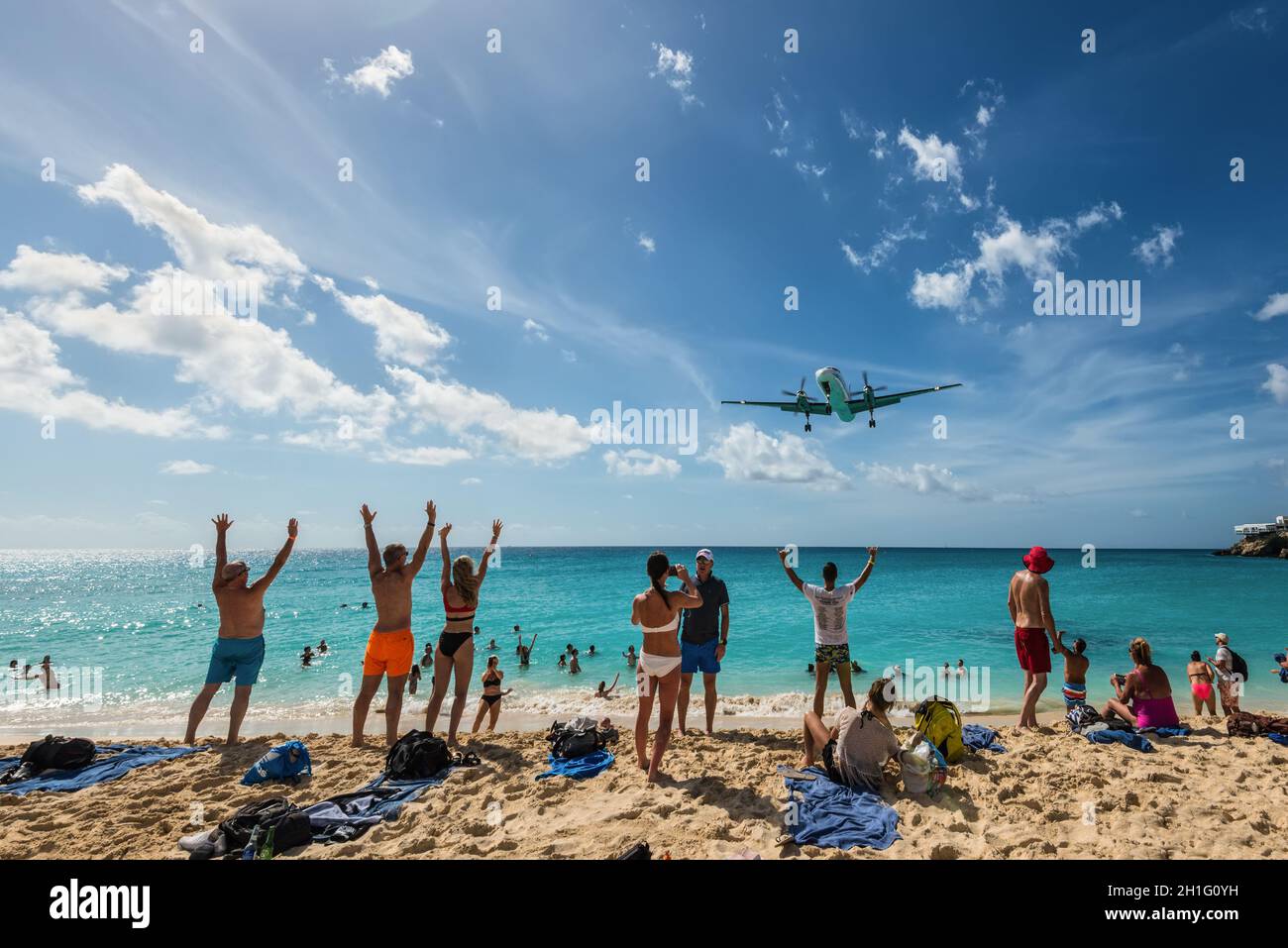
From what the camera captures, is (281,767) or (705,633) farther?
(705,633)

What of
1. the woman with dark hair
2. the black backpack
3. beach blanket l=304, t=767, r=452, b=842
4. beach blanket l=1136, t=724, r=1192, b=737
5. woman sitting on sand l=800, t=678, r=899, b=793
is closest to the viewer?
the black backpack

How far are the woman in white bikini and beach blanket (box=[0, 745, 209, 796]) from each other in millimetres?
5907

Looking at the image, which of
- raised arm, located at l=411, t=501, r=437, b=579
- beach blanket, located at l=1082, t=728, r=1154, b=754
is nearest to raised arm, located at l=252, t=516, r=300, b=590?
raised arm, located at l=411, t=501, r=437, b=579

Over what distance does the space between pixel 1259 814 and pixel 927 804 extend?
267 cm

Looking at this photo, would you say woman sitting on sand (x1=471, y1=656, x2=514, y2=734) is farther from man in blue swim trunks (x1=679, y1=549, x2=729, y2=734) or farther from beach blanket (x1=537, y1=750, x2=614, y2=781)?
man in blue swim trunks (x1=679, y1=549, x2=729, y2=734)

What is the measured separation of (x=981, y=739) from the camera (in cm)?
622

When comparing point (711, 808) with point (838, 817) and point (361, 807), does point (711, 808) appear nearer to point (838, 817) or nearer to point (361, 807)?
point (838, 817)

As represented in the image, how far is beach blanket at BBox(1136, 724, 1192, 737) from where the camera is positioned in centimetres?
644

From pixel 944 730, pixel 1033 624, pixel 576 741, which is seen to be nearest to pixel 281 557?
pixel 576 741

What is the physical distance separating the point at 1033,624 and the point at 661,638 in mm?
5163

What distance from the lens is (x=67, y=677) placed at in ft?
50.9

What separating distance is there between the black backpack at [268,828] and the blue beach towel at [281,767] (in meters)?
1.04
